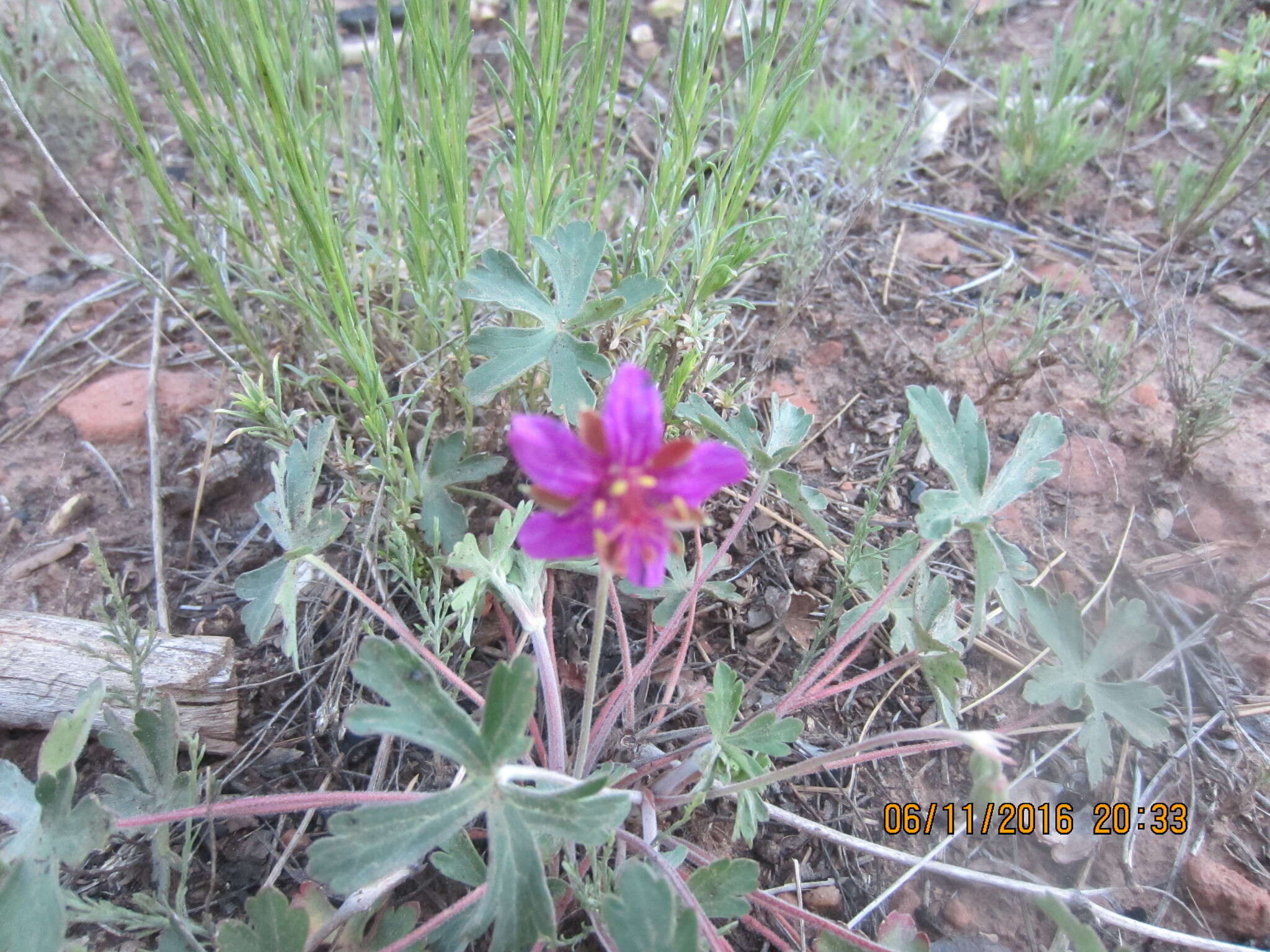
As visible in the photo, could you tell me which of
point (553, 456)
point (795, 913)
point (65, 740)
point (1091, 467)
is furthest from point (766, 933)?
point (1091, 467)

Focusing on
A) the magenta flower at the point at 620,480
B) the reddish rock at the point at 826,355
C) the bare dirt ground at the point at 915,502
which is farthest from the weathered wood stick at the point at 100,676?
the reddish rock at the point at 826,355

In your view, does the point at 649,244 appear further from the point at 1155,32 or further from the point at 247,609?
the point at 1155,32

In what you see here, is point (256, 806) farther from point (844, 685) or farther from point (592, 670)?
point (844, 685)

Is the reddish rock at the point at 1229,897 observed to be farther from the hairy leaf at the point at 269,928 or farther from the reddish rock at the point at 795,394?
the hairy leaf at the point at 269,928

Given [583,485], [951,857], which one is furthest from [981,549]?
[583,485]

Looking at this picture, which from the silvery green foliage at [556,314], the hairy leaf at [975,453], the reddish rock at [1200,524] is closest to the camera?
the hairy leaf at [975,453]

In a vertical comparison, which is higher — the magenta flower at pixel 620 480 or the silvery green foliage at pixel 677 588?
the magenta flower at pixel 620 480

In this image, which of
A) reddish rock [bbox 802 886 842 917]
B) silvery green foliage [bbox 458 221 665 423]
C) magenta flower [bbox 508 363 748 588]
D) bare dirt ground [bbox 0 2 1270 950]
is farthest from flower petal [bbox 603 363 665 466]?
reddish rock [bbox 802 886 842 917]
